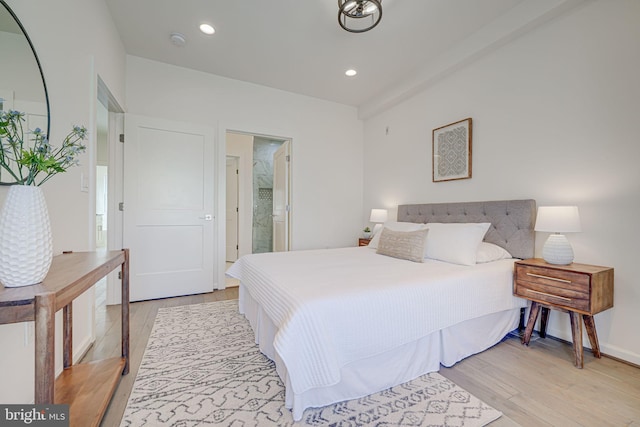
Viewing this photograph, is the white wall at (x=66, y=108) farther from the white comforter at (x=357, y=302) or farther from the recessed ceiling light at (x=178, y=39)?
the white comforter at (x=357, y=302)

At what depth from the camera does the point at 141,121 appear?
3.10m

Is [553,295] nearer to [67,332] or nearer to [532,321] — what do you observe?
[532,321]

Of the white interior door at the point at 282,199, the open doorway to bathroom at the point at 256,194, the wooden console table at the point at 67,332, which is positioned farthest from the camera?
the open doorway to bathroom at the point at 256,194

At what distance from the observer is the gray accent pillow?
2.31 m

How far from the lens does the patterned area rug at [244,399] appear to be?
131cm

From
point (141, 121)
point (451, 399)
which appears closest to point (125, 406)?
point (451, 399)

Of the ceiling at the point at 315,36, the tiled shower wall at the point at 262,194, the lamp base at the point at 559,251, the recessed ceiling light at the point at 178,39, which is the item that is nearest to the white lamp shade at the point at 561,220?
the lamp base at the point at 559,251

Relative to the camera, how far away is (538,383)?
1.63 metres

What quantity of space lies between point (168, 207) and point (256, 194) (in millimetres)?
2647

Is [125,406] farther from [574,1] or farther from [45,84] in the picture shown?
[574,1]

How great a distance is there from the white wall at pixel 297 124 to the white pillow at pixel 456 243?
2.07 m

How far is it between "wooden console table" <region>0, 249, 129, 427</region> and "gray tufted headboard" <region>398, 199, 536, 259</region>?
297cm

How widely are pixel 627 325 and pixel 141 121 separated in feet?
15.6

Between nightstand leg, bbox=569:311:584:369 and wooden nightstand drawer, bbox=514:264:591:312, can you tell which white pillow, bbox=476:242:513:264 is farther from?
nightstand leg, bbox=569:311:584:369
